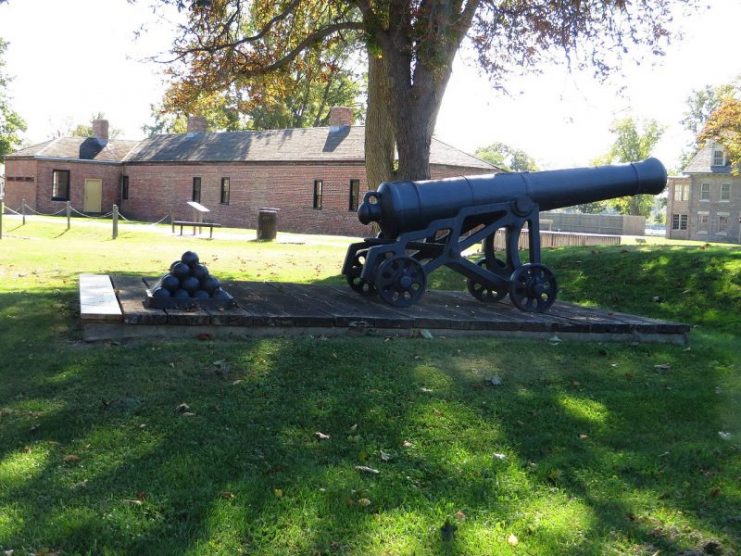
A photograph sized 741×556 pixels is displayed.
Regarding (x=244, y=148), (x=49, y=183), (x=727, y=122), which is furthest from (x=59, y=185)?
(x=727, y=122)

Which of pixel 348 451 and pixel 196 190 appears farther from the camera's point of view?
pixel 196 190

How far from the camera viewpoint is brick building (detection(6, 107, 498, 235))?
41438 millimetres

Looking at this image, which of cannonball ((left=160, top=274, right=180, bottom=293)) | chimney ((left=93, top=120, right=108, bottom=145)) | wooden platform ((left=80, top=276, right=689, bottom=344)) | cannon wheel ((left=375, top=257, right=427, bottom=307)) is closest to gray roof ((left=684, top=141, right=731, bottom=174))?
chimney ((left=93, top=120, right=108, bottom=145))

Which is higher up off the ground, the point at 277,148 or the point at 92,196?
the point at 277,148

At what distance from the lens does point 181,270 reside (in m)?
7.43

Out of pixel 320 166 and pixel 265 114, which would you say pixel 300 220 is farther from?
pixel 265 114

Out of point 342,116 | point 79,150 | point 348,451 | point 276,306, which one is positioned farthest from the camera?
point 79,150

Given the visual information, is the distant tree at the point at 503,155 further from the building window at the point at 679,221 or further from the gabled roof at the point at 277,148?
the gabled roof at the point at 277,148

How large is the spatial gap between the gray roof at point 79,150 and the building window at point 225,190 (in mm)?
9494

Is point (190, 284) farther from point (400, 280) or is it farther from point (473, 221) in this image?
point (473, 221)

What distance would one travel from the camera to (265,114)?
201ft

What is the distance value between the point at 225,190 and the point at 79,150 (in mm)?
11968

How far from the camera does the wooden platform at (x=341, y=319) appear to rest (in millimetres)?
Answer: 6781

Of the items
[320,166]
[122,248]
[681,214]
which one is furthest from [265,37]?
[681,214]
